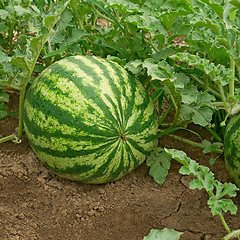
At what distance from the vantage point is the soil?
1944 mm

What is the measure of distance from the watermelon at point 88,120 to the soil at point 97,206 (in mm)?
207

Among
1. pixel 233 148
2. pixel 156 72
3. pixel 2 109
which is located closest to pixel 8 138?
pixel 2 109

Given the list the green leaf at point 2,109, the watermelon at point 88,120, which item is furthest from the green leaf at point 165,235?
the green leaf at point 2,109

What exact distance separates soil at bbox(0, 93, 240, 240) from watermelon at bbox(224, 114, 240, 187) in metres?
0.26

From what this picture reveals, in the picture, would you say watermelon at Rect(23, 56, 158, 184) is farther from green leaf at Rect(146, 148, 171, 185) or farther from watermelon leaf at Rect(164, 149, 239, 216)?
watermelon leaf at Rect(164, 149, 239, 216)

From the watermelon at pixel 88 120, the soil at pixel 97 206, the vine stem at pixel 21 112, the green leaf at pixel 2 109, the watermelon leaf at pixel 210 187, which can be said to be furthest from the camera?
the green leaf at pixel 2 109

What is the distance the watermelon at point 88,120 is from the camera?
1841mm

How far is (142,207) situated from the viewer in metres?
2.10

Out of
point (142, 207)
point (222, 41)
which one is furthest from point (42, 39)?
point (142, 207)

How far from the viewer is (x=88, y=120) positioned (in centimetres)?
183

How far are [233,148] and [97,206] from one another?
39.3 inches

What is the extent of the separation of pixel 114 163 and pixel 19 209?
732mm

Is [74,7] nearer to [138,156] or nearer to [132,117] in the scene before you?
[132,117]

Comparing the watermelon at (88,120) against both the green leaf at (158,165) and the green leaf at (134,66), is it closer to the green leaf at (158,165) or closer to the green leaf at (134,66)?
the green leaf at (134,66)
